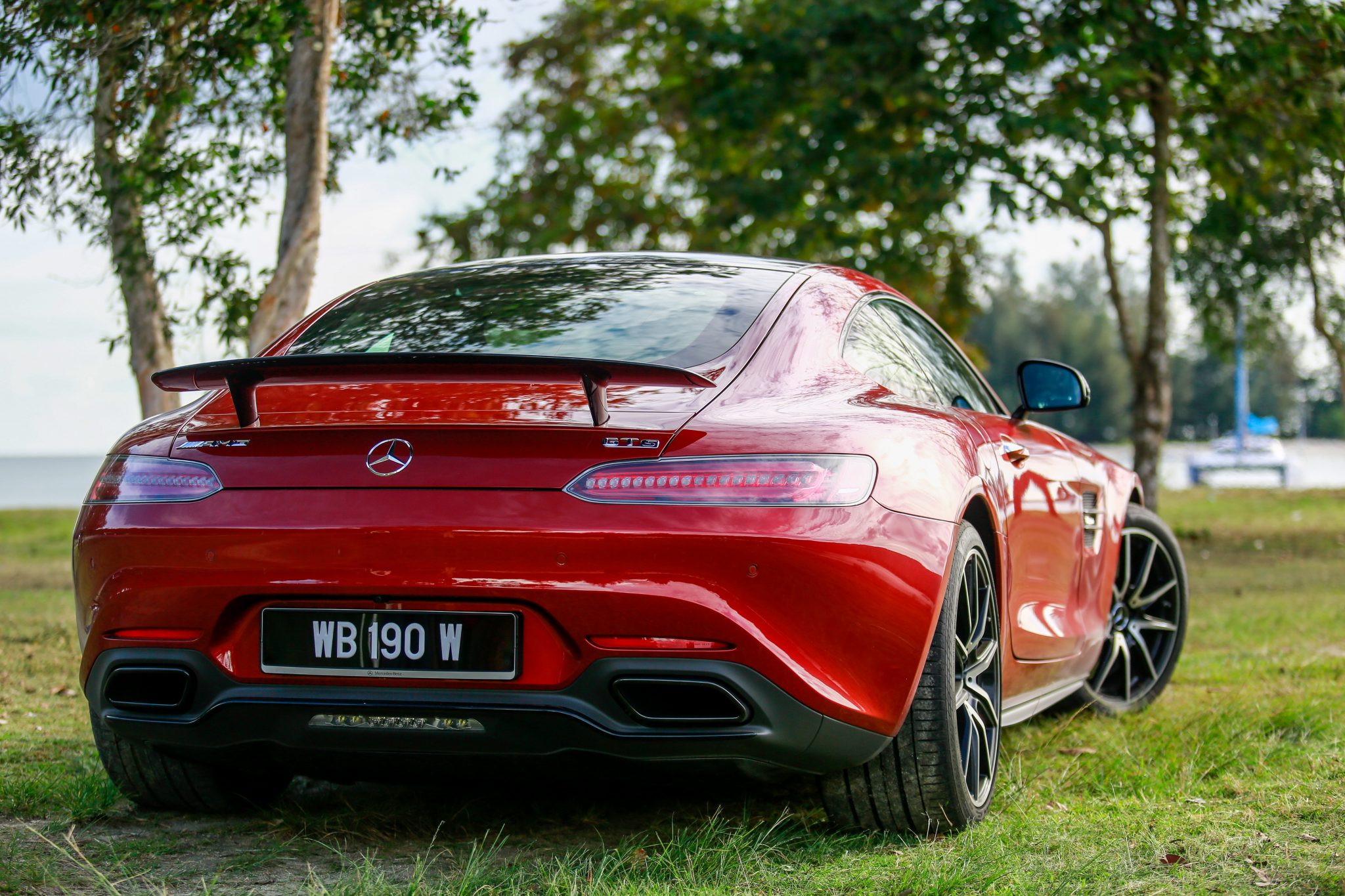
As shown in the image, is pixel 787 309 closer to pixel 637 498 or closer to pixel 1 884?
pixel 637 498

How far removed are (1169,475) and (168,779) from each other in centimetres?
2864

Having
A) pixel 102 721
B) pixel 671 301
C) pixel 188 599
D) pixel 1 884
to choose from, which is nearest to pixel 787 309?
pixel 671 301

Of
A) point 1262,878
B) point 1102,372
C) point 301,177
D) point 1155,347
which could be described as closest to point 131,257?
point 301,177

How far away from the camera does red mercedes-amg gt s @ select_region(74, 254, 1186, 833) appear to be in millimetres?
2756

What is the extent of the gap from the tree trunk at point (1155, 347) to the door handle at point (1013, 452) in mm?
10550

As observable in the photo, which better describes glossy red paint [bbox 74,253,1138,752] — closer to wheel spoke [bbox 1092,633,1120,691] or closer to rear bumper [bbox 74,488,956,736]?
rear bumper [bbox 74,488,956,736]

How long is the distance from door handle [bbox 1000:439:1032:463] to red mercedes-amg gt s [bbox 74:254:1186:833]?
55cm

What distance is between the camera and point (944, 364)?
4293 millimetres

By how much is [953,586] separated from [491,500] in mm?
1080

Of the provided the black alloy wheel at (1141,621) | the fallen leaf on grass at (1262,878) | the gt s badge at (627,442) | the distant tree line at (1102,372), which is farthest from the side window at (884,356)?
the distant tree line at (1102,372)

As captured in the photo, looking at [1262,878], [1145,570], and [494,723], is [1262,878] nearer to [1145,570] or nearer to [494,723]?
[494,723]

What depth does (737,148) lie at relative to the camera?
17250 mm

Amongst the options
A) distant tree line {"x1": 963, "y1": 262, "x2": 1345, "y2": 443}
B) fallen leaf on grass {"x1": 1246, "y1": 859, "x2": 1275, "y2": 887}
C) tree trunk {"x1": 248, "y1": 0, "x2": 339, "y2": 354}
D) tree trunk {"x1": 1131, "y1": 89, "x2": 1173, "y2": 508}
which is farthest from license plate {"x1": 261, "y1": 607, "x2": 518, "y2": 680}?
distant tree line {"x1": 963, "y1": 262, "x2": 1345, "y2": 443}

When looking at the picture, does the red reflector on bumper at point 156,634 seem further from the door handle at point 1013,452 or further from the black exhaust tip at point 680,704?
the door handle at point 1013,452
